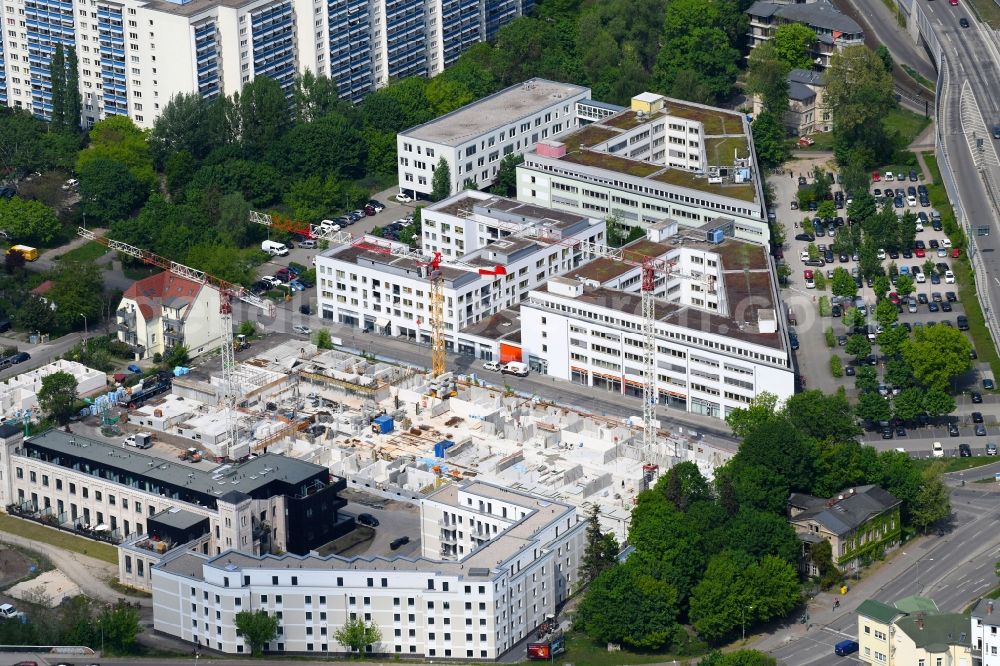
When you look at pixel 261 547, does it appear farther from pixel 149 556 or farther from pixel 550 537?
pixel 550 537

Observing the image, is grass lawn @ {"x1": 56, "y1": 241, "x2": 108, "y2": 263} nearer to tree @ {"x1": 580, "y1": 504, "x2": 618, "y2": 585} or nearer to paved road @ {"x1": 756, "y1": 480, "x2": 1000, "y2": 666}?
tree @ {"x1": 580, "y1": 504, "x2": 618, "y2": 585}

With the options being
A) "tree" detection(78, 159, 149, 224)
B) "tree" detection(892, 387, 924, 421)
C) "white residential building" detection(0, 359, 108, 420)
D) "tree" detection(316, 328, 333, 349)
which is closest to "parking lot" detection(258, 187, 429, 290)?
"tree" detection(316, 328, 333, 349)

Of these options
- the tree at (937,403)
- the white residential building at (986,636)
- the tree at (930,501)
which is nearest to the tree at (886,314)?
the tree at (937,403)

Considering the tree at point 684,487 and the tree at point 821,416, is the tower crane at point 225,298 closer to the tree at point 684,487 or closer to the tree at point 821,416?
the tree at point 684,487

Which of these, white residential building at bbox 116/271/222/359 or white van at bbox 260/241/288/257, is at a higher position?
white residential building at bbox 116/271/222/359

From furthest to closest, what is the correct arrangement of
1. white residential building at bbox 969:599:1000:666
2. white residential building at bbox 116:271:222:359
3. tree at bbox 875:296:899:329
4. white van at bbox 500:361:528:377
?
white residential building at bbox 116:271:222:359 → tree at bbox 875:296:899:329 → white van at bbox 500:361:528:377 → white residential building at bbox 969:599:1000:666

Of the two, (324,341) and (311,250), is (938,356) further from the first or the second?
(311,250)

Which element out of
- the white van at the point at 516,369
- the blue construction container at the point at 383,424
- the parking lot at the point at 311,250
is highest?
the blue construction container at the point at 383,424

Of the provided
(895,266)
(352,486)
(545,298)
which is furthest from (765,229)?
(352,486)

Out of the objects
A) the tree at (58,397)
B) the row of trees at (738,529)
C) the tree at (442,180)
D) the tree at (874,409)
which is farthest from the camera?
the tree at (442,180)
